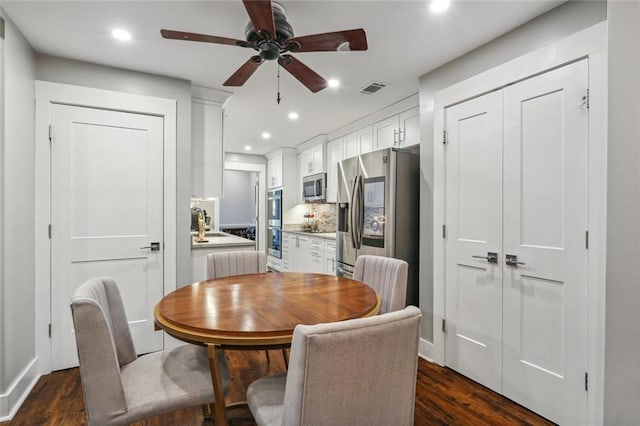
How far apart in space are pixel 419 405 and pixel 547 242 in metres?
1.29

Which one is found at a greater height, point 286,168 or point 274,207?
point 286,168

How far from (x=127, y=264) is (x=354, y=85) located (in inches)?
101

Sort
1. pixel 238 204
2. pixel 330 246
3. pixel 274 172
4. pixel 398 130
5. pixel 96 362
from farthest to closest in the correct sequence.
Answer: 1. pixel 238 204
2. pixel 274 172
3. pixel 330 246
4. pixel 398 130
5. pixel 96 362

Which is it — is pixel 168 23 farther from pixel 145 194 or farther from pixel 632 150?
pixel 632 150

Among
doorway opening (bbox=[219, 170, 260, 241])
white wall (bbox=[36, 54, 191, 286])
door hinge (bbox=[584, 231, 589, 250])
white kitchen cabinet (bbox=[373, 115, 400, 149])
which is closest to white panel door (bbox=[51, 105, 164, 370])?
white wall (bbox=[36, 54, 191, 286])

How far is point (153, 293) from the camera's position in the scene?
2.81 m

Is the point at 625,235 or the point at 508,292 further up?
the point at 625,235

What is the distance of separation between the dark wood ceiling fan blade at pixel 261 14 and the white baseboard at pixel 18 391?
2.55 meters

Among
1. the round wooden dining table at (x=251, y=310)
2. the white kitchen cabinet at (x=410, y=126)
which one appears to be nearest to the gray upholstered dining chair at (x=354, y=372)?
the round wooden dining table at (x=251, y=310)

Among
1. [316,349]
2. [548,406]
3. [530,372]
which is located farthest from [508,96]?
[316,349]

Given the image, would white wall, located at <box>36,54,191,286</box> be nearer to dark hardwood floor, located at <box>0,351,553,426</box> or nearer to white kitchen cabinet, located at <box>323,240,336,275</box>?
dark hardwood floor, located at <box>0,351,553,426</box>

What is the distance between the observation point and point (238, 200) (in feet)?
27.4

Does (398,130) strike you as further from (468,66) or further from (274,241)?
(274,241)

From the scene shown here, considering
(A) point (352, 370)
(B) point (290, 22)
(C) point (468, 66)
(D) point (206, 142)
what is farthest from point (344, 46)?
(D) point (206, 142)
